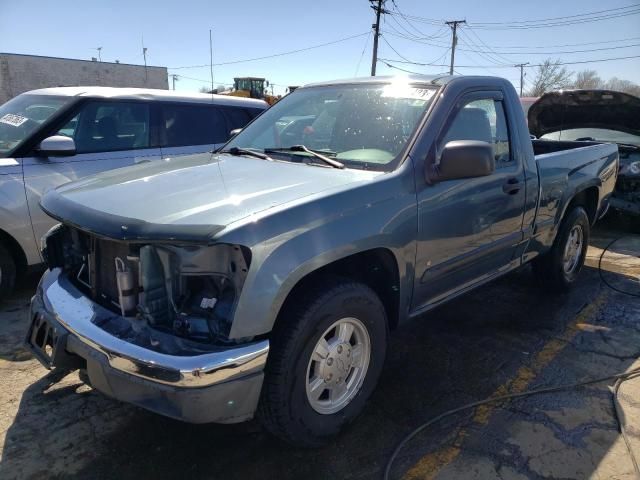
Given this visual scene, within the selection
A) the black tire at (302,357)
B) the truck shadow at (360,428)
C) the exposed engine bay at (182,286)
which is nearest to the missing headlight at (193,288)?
the exposed engine bay at (182,286)

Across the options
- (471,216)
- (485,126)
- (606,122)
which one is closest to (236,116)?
(485,126)

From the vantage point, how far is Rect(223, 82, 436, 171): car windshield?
2.95 meters

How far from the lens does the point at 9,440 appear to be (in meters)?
2.63

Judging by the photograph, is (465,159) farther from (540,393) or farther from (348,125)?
(540,393)

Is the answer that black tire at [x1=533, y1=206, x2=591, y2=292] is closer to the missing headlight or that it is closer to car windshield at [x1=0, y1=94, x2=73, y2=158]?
the missing headlight

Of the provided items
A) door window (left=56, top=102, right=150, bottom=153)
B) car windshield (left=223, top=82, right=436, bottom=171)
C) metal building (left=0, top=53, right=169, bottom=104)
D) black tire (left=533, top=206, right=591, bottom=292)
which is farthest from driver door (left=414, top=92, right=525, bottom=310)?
metal building (left=0, top=53, right=169, bottom=104)

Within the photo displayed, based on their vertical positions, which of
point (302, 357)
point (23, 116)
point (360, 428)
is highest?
point (23, 116)

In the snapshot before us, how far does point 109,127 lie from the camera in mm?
4969

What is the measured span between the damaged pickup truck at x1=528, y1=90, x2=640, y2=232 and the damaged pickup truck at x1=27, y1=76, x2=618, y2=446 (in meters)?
4.12

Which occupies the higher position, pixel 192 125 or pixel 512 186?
pixel 192 125

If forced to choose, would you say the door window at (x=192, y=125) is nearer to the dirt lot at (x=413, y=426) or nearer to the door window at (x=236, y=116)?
the door window at (x=236, y=116)

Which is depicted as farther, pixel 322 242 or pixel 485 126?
pixel 485 126

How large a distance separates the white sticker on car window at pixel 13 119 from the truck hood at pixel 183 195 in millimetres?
2252

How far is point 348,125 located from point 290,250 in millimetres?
1325
